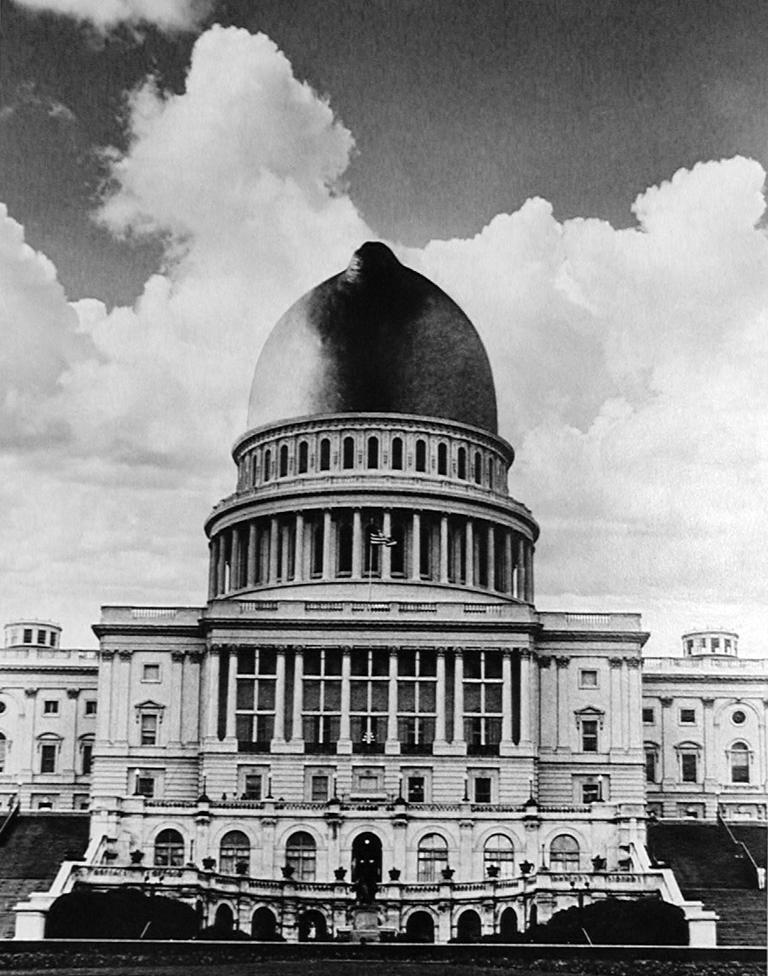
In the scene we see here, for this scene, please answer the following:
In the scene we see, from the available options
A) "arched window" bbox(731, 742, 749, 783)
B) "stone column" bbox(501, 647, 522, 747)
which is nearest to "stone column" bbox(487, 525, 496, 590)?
"stone column" bbox(501, 647, 522, 747)

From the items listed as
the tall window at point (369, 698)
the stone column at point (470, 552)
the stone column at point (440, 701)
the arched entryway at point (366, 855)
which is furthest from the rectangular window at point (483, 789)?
the stone column at point (470, 552)

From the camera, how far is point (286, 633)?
61.1 m

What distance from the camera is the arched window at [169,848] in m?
54.1

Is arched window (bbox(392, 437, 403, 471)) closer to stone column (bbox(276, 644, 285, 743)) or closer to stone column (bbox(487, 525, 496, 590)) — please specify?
stone column (bbox(487, 525, 496, 590))

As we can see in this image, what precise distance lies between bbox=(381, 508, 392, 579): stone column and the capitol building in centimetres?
7

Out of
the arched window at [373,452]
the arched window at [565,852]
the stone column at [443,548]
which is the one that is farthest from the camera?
the arched window at [373,452]

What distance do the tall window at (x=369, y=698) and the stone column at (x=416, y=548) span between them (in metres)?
5.82

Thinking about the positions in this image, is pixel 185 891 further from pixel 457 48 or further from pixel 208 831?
pixel 457 48

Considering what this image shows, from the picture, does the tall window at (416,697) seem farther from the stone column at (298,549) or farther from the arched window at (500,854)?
the arched window at (500,854)

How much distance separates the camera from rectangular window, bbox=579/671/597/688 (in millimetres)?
62906

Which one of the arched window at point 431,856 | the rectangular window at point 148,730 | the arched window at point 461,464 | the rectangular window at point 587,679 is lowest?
the arched window at point 431,856

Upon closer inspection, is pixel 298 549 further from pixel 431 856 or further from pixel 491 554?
pixel 431 856

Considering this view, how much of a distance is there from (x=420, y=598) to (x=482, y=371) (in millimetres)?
7659

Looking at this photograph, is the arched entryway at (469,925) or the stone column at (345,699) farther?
the stone column at (345,699)
